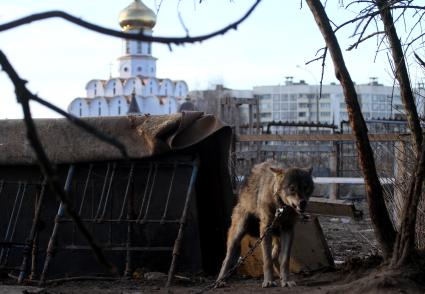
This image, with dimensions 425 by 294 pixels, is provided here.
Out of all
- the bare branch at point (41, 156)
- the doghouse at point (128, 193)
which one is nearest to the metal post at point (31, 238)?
the doghouse at point (128, 193)

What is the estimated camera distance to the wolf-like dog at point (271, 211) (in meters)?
7.35

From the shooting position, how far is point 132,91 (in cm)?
9488

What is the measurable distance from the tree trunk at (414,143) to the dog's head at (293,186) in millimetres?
1115

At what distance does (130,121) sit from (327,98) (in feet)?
378

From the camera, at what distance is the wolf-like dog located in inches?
289

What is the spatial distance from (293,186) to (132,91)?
88502 millimetres

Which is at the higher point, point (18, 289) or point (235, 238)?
Answer: point (235, 238)

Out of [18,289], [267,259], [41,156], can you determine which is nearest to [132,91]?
[267,259]

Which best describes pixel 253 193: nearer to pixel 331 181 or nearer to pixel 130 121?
pixel 130 121

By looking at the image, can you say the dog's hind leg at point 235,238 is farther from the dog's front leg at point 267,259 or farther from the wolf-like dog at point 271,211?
the dog's front leg at point 267,259

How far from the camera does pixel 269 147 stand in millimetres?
24062

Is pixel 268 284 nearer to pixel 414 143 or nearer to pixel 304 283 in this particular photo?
pixel 304 283

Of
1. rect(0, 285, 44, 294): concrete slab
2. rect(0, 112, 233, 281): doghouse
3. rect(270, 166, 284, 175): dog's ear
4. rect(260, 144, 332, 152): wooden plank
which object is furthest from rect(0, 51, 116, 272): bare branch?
rect(260, 144, 332, 152): wooden plank

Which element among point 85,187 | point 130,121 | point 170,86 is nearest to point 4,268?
point 85,187
